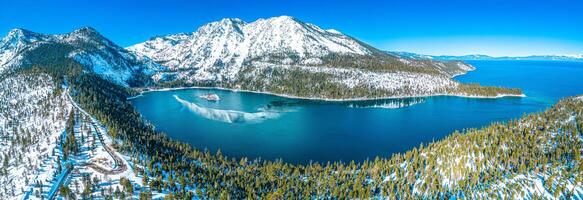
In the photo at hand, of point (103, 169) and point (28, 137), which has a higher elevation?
point (28, 137)

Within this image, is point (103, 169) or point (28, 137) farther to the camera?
point (28, 137)

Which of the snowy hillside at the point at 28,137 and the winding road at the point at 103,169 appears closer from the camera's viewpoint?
the winding road at the point at 103,169

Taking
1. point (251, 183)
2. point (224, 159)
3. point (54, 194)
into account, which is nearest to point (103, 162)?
point (54, 194)

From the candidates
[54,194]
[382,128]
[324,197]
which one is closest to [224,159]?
[324,197]

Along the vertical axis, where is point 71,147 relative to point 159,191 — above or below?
above

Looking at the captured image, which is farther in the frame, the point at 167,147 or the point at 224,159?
the point at 167,147

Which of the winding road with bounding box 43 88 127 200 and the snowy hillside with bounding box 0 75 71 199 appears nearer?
the winding road with bounding box 43 88 127 200

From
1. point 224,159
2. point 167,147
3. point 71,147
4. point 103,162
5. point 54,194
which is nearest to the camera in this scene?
point 54,194

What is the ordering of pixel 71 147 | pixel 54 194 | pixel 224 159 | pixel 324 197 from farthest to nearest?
pixel 224 159 < pixel 71 147 < pixel 324 197 < pixel 54 194

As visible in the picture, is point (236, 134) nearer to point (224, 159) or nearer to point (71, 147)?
point (224, 159)
